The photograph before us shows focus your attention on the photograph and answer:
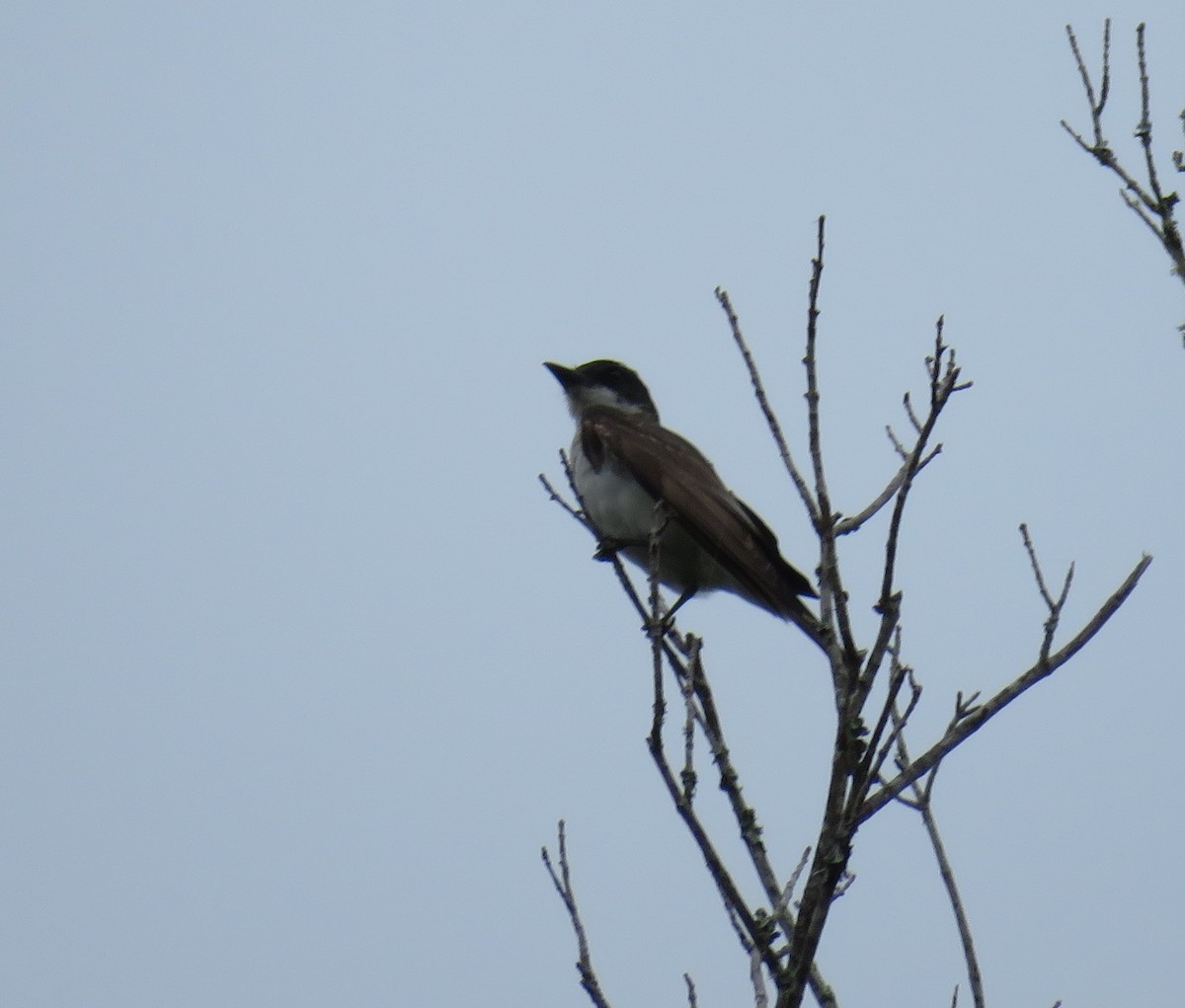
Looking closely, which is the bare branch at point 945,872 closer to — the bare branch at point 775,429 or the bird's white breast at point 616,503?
the bare branch at point 775,429

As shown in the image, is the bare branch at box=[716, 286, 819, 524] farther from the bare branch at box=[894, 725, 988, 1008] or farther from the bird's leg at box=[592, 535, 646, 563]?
the bird's leg at box=[592, 535, 646, 563]

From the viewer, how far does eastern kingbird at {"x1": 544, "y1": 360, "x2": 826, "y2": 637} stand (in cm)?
651

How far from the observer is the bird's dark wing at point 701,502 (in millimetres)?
6449

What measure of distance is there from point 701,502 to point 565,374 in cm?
242

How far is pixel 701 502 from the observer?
6.88 metres

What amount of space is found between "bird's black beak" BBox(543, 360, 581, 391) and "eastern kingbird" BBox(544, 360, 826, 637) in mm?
744

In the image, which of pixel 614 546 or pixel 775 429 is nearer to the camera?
pixel 775 429

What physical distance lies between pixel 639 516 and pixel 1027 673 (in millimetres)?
3862

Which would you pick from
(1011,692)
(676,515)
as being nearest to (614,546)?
(676,515)

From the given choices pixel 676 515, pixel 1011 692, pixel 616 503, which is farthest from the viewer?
pixel 616 503

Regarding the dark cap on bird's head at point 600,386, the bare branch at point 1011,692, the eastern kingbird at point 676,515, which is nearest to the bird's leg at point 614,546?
the eastern kingbird at point 676,515

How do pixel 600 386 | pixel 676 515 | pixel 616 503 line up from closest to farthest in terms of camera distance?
pixel 676 515
pixel 616 503
pixel 600 386

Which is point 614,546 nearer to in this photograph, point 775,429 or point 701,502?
point 701,502

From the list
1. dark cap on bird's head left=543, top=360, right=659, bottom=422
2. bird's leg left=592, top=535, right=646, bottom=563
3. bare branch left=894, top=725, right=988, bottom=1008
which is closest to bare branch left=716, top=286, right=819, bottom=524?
bare branch left=894, top=725, right=988, bottom=1008
